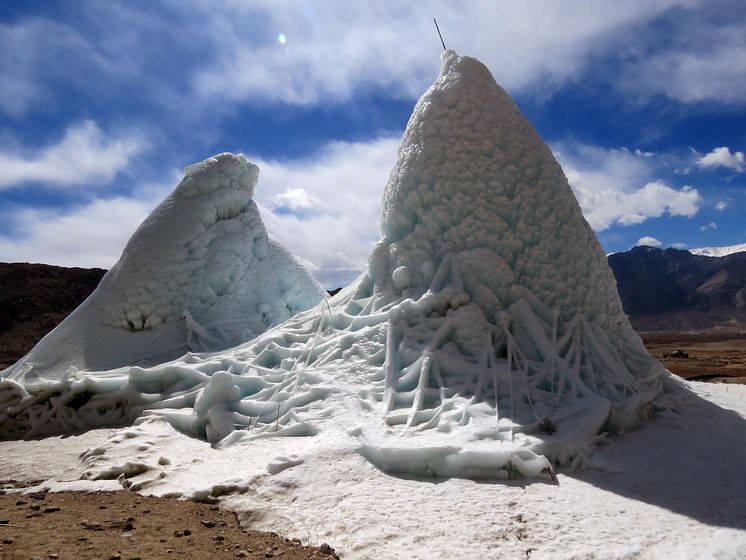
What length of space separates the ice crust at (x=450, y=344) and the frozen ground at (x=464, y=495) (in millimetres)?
281

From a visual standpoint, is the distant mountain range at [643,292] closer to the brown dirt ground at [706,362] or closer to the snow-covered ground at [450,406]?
the snow-covered ground at [450,406]

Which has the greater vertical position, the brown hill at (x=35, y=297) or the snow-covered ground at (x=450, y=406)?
the brown hill at (x=35, y=297)

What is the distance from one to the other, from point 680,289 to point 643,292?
8.04 metres

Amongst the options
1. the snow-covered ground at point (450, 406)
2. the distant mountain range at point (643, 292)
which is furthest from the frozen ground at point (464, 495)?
the distant mountain range at point (643, 292)

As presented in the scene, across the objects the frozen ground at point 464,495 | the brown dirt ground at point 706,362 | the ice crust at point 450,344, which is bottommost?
the brown dirt ground at point 706,362

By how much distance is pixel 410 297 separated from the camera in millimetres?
6324

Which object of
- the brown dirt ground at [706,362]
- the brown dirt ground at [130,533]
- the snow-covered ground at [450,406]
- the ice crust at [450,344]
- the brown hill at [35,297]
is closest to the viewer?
the brown dirt ground at [130,533]

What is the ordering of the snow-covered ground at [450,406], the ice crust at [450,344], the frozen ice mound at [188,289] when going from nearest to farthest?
the snow-covered ground at [450,406] < the ice crust at [450,344] < the frozen ice mound at [188,289]

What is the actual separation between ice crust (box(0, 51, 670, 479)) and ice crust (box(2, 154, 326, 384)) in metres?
0.99

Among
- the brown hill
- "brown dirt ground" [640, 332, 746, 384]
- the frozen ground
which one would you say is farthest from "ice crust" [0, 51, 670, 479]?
the brown hill

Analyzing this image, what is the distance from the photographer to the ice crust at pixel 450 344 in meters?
4.84

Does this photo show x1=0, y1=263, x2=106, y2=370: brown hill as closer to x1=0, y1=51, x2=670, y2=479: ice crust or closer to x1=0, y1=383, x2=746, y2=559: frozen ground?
x1=0, y1=51, x2=670, y2=479: ice crust

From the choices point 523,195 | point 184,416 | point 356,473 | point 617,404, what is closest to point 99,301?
point 184,416

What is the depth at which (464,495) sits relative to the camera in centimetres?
360
